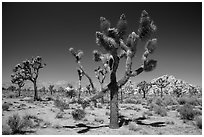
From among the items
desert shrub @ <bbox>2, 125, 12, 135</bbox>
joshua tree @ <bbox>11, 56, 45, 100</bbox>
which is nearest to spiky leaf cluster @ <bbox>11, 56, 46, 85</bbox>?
joshua tree @ <bbox>11, 56, 45, 100</bbox>

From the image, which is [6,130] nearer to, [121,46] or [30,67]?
[121,46]

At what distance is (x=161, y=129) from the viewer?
8547 mm

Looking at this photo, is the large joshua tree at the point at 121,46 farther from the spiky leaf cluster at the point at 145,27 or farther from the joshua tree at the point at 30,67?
the joshua tree at the point at 30,67

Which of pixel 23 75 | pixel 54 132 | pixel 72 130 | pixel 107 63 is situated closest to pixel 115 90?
pixel 107 63

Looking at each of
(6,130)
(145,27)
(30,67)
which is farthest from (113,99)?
(30,67)

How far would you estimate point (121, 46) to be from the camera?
27.5 ft

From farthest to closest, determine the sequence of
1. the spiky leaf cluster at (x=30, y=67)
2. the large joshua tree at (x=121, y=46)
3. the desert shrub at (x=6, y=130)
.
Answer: the spiky leaf cluster at (x=30, y=67), the large joshua tree at (x=121, y=46), the desert shrub at (x=6, y=130)

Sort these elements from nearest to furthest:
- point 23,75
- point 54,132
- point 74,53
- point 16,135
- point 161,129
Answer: point 16,135 < point 54,132 < point 161,129 < point 74,53 < point 23,75

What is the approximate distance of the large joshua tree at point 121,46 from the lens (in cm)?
821

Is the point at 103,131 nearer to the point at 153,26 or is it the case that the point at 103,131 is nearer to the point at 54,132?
the point at 54,132

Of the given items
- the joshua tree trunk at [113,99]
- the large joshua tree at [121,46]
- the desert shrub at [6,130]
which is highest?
the large joshua tree at [121,46]

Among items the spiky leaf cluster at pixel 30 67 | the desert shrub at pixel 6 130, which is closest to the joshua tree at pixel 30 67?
the spiky leaf cluster at pixel 30 67

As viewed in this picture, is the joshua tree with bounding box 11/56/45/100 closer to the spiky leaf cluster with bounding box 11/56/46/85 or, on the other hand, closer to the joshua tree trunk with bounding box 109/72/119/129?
the spiky leaf cluster with bounding box 11/56/46/85

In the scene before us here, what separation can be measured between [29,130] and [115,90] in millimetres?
4115
